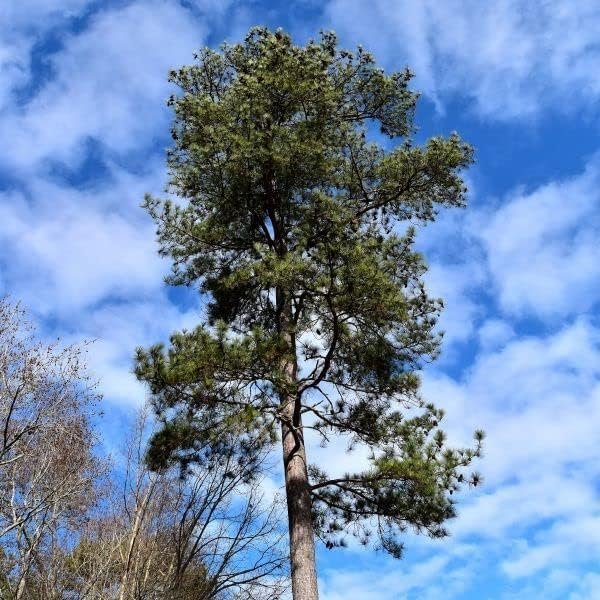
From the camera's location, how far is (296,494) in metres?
6.73

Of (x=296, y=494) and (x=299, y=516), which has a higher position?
(x=296, y=494)

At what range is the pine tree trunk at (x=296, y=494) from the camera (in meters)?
6.14

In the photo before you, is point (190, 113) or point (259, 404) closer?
point (259, 404)

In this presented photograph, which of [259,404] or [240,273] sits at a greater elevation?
[240,273]

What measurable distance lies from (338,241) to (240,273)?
1.09m

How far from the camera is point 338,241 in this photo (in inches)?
262

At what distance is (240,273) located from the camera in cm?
671

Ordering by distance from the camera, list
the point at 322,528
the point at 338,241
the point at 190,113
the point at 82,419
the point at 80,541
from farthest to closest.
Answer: the point at 82,419, the point at 80,541, the point at 190,113, the point at 322,528, the point at 338,241

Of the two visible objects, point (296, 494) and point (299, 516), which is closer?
point (299, 516)

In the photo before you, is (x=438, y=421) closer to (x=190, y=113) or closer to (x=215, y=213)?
(x=215, y=213)

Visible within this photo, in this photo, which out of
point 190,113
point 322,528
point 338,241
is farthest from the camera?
point 190,113

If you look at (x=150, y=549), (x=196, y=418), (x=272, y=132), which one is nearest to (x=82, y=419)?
(x=150, y=549)

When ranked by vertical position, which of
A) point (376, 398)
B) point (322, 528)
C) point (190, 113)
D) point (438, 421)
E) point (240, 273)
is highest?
point (190, 113)

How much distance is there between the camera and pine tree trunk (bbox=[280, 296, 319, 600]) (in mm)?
6137
